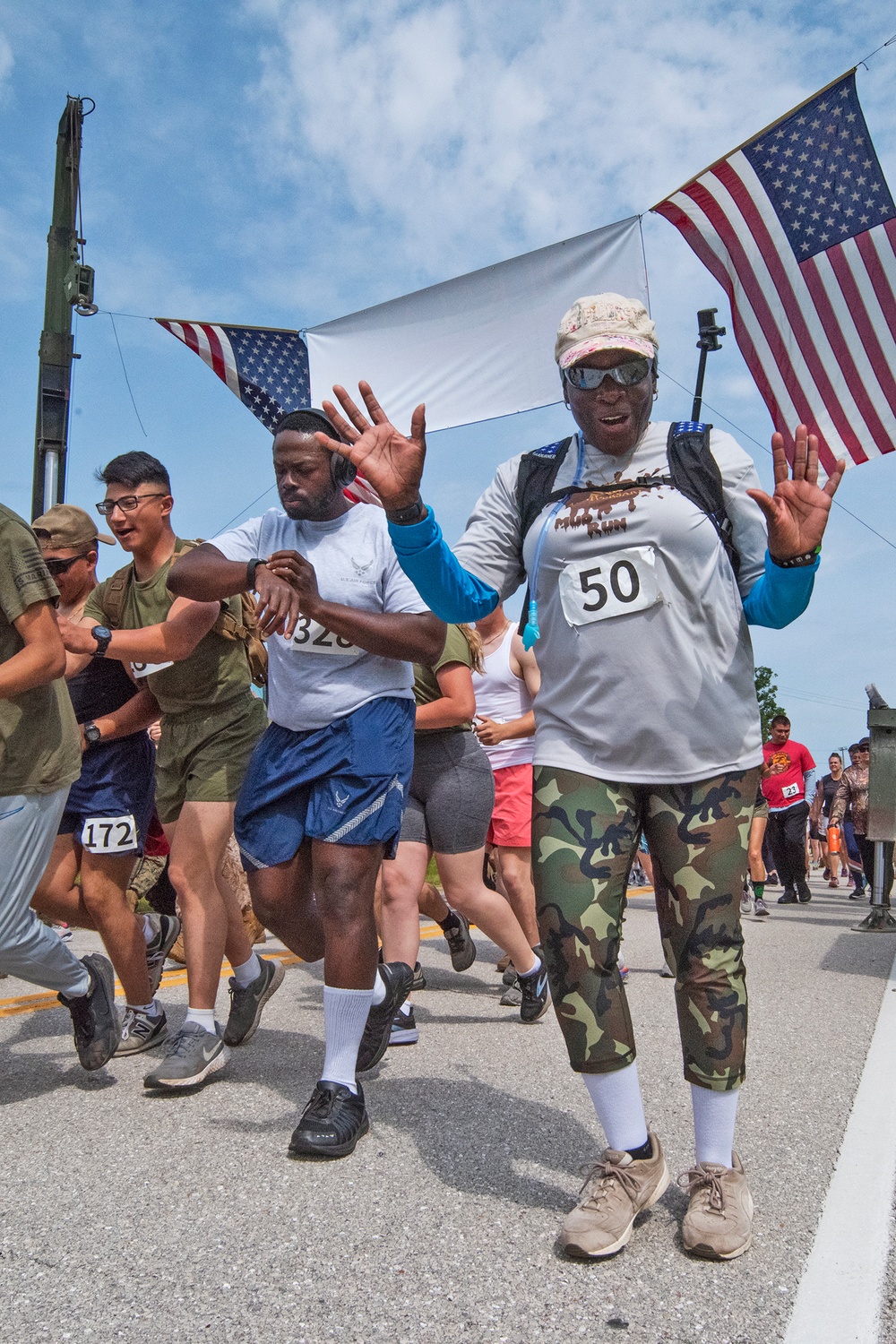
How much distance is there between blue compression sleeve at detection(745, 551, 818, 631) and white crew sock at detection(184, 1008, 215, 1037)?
2393 mm

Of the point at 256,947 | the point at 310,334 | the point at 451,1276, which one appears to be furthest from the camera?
the point at 310,334

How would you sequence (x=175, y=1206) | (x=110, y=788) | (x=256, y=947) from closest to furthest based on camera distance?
(x=175, y=1206) < (x=110, y=788) < (x=256, y=947)

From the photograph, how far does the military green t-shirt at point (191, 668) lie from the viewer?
13.8 feet

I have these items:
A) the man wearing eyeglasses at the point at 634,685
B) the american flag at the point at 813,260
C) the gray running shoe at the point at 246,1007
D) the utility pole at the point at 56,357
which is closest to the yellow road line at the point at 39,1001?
the gray running shoe at the point at 246,1007

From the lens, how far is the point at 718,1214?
2.36m

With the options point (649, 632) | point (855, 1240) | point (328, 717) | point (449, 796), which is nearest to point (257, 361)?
point (449, 796)

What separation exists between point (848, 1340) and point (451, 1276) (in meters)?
0.73

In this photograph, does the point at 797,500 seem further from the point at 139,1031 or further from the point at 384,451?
the point at 139,1031

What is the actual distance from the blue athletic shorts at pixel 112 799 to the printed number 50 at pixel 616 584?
96.1 inches

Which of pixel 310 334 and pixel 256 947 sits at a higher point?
pixel 310 334

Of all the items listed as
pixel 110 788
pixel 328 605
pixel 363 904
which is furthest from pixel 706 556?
pixel 110 788

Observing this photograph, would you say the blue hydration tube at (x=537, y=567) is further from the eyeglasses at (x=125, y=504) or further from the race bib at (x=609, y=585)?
the eyeglasses at (x=125, y=504)

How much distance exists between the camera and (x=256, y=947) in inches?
315

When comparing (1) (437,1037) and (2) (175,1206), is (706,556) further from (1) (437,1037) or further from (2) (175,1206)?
(1) (437,1037)
